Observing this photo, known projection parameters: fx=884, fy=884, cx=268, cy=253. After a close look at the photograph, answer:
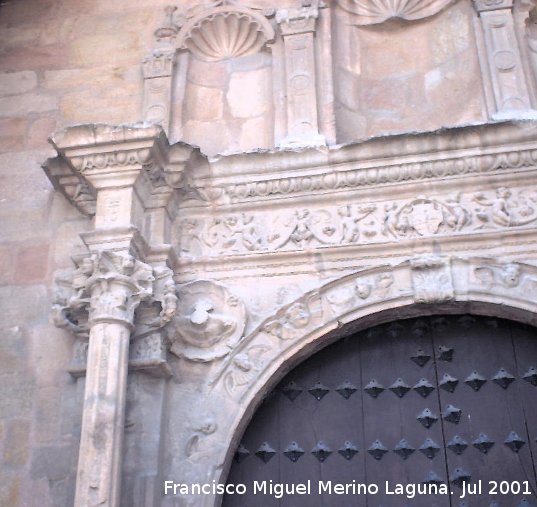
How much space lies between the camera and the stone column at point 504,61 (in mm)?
4879

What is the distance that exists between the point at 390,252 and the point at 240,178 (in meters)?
0.94

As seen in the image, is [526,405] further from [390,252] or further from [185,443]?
[185,443]

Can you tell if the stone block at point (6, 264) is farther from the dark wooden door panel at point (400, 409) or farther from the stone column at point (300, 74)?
the dark wooden door panel at point (400, 409)

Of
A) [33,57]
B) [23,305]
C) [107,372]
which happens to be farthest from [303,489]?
[33,57]

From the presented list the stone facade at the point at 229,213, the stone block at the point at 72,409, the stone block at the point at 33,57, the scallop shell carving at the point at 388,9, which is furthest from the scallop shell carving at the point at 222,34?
the stone block at the point at 72,409

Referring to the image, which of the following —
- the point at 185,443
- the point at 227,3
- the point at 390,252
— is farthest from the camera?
the point at 227,3

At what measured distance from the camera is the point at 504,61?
504 cm

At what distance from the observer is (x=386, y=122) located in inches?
211

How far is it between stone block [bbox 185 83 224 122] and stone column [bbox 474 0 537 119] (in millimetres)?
1606

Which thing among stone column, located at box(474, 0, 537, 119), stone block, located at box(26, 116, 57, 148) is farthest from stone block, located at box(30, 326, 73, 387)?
stone column, located at box(474, 0, 537, 119)

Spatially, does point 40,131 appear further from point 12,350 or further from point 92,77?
point 12,350

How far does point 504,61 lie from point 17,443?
337cm

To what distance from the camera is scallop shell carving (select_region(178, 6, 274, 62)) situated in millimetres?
5609

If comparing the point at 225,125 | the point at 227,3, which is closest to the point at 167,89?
the point at 225,125
